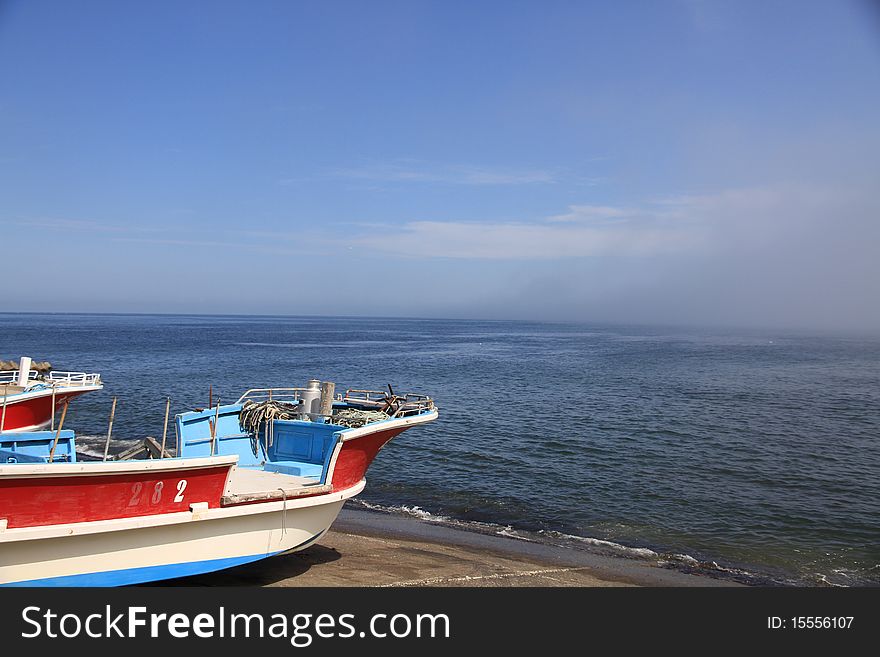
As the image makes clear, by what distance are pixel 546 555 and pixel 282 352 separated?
7128 cm

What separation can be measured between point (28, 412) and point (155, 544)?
51.2 feet

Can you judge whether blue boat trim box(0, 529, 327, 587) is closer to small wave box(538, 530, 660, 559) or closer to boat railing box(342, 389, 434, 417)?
boat railing box(342, 389, 434, 417)

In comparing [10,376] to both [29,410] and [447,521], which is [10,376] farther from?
[447,521]

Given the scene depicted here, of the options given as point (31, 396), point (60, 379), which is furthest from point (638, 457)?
point (31, 396)

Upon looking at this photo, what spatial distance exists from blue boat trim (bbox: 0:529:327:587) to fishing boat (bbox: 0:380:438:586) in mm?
15

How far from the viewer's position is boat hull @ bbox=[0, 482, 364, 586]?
8859 millimetres

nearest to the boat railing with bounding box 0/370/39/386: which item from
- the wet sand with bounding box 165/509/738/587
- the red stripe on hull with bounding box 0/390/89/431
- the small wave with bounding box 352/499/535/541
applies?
the red stripe on hull with bounding box 0/390/89/431

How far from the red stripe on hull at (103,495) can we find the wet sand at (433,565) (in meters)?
1.81

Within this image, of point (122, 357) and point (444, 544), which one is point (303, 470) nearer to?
point (444, 544)

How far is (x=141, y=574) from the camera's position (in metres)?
9.80

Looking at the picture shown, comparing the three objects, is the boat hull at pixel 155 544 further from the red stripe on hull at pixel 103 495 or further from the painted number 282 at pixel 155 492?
the painted number 282 at pixel 155 492

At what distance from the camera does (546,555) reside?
51.0 ft

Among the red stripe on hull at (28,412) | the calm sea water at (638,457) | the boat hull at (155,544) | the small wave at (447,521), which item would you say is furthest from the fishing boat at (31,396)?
the boat hull at (155,544)
